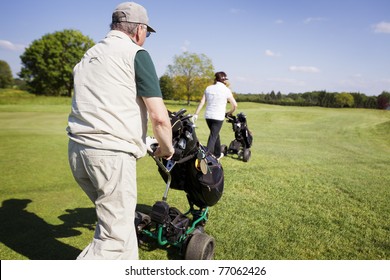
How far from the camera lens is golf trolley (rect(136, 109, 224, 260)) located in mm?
2994

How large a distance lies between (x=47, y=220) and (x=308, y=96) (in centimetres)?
6626

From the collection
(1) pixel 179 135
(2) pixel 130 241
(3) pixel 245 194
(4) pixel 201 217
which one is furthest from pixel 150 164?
(2) pixel 130 241

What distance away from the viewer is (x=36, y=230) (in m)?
3.85

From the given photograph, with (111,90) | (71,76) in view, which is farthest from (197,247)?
(71,76)

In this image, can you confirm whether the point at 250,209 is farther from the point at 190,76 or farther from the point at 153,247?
the point at 190,76

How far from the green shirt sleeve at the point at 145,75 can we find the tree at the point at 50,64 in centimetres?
5525

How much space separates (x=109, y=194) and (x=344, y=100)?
65309mm

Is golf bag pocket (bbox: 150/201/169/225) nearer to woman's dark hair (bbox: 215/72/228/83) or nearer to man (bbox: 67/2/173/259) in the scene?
man (bbox: 67/2/173/259)

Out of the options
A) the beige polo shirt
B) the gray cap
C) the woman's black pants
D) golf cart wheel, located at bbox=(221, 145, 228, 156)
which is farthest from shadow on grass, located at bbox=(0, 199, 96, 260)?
golf cart wheel, located at bbox=(221, 145, 228, 156)

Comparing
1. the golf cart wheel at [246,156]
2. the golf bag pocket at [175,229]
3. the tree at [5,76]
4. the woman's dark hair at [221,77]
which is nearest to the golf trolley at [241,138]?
the golf cart wheel at [246,156]

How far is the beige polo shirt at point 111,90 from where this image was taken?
2.24m

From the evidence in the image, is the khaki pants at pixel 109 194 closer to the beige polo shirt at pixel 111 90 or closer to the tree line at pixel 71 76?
the beige polo shirt at pixel 111 90

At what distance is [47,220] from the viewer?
4.18 meters

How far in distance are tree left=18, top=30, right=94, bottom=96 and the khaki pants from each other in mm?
55202
